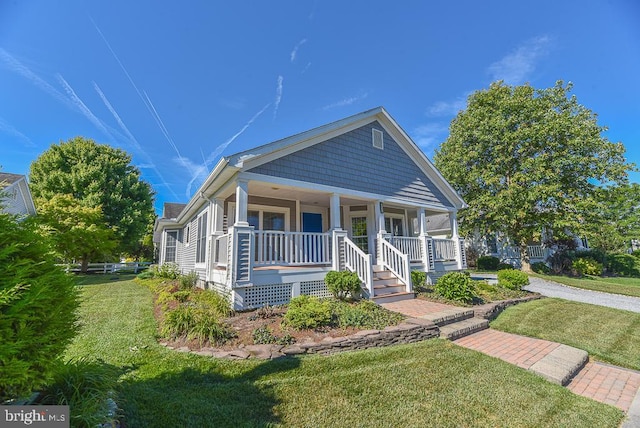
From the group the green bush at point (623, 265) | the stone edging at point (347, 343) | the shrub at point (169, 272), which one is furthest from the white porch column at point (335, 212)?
the green bush at point (623, 265)

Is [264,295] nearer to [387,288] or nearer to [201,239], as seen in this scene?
[387,288]

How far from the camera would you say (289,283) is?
22.9 feet

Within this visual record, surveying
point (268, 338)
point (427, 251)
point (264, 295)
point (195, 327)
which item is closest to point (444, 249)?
point (427, 251)

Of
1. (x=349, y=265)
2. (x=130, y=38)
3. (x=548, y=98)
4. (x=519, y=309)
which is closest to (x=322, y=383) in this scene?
(x=349, y=265)

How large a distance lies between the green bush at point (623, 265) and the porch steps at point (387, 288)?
72.3ft

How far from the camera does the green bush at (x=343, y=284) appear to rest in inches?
267

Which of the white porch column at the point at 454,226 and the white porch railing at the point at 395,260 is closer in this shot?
the white porch railing at the point at 395,260

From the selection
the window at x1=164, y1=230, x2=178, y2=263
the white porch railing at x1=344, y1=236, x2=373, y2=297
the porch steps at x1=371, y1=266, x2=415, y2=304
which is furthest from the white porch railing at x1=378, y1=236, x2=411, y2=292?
the window at x1=164, y1=230, x2=178, y2=263

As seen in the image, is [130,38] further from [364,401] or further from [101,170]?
[101,170]

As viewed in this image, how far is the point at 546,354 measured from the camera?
488 centimetres

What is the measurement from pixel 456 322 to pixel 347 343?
317cm

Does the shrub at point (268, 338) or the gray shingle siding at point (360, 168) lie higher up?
the gray shingle siding at point (360, 168)

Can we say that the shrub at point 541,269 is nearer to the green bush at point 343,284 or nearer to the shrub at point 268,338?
the green bush at point 343,284

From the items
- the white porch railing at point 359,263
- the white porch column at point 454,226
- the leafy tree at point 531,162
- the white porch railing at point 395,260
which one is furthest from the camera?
the leafy tree at point 531,162
